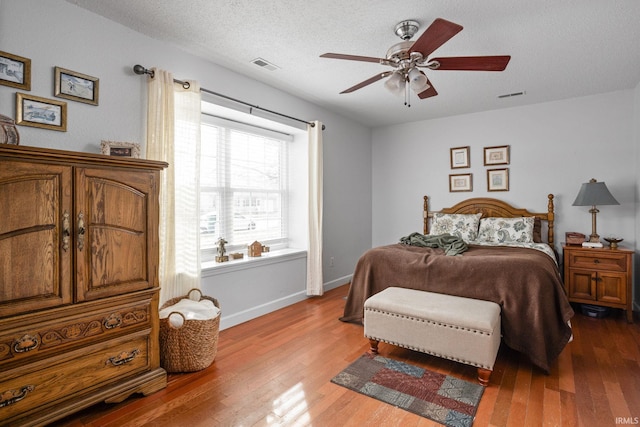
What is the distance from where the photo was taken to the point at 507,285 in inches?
101

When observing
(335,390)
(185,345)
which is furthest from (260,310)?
(335,390)

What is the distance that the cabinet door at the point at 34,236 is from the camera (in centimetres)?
157

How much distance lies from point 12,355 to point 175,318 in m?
0.87

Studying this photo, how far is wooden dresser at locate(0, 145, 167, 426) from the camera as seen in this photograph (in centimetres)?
159

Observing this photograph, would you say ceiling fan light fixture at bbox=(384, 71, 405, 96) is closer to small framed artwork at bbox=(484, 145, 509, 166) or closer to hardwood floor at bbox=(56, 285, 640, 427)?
hardwood floor at bbox=(56, 285, 640, 427)

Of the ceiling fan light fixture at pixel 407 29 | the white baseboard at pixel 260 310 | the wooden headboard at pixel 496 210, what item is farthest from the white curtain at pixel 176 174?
the wooden headboard at pixel 496 210

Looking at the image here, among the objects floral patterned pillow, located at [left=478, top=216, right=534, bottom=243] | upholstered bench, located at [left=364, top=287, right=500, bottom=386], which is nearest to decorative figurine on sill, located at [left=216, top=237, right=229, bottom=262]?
upholstered bench, located at [left=364, top=287, right=500, bottom=386]

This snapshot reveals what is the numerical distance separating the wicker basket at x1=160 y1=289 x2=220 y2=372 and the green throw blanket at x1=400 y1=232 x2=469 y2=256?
225 centimetres

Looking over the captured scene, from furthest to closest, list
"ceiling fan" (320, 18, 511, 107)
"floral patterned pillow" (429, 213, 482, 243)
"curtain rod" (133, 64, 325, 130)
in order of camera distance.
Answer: "floral patterned pillow" (429, 213, 482, 243), "curtain rod" (133, 64, 325, 130), "ceiling fan" (320, 18, 511, 107)

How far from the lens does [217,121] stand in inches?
135

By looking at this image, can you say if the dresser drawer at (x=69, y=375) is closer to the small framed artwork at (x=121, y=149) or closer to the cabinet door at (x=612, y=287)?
the small framed artwork at (x=121, y=149)

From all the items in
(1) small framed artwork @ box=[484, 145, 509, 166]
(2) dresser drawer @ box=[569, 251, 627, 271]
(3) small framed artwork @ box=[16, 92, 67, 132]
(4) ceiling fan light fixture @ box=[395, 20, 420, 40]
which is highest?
(4) ceiling fan light fixture @ box=[395, 20, 420, 40]

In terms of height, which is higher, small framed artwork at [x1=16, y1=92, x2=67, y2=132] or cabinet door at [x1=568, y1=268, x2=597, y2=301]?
small framed artwork at [x1=16, y1=92, x2=67, y2=132]

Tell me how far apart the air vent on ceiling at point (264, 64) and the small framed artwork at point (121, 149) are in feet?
4.58
